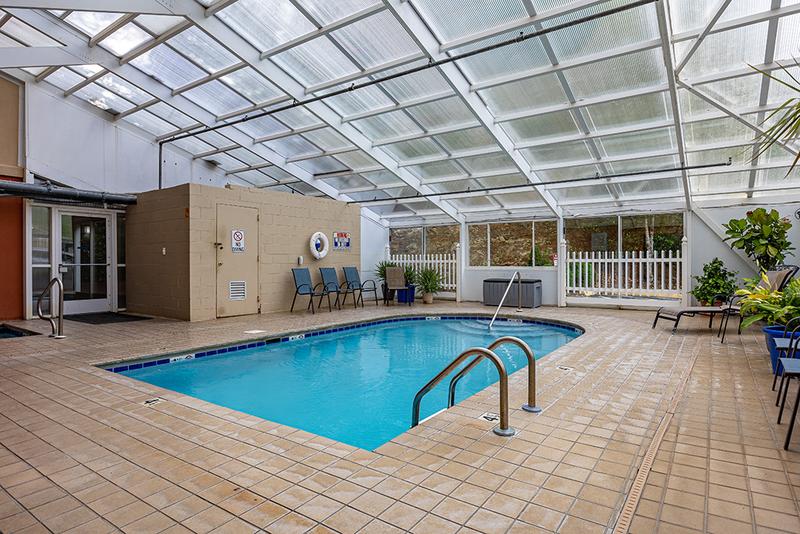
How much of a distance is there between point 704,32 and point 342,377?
5712 mm

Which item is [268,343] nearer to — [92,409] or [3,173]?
[92,409]

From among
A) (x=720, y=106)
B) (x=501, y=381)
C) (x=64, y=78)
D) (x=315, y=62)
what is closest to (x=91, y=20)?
(x=64, y=78)

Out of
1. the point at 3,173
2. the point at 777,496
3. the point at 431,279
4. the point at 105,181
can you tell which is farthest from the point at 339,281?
the point at 777,496

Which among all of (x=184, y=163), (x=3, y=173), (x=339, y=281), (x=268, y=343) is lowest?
(x=268, y=343)

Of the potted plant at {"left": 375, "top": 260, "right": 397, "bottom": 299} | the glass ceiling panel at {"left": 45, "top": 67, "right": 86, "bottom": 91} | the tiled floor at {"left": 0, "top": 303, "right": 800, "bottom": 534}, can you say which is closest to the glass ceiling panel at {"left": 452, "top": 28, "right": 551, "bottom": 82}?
the tiled floor at {"left": 0, "top": 303, "right": 800, "bottom": 534}

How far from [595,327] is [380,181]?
5.73m

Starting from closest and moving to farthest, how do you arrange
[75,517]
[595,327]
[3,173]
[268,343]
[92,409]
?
[75,517] < [92,409] < [268,343] < [595,327] < [3,173]

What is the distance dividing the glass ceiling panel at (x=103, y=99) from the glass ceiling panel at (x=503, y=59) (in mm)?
6921

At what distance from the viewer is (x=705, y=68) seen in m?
5.84

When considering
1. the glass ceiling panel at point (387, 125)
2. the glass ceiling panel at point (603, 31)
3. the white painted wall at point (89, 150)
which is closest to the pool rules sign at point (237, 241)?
the glass ceiling panel at point (387, 125)

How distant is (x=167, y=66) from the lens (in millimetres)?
7566

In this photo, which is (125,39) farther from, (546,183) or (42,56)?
(546,183)

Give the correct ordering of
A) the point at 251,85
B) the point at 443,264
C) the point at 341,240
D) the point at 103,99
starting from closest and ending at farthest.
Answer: the point at 251,85 < the point at 103,99 < the point at 341,240 < the point at 443,264

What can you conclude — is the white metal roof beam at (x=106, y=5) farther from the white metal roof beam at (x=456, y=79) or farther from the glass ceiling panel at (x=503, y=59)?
the glass ceiling panel at (x=503, y=59)
